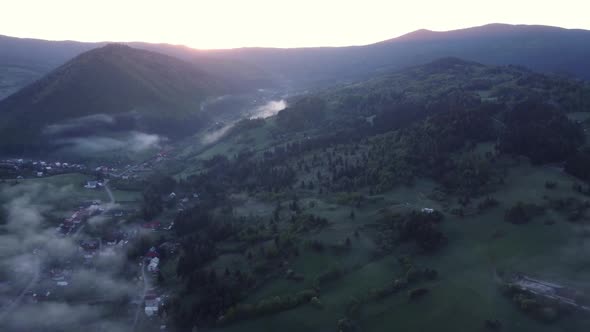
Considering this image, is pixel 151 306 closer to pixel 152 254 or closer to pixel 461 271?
pixel 152 254

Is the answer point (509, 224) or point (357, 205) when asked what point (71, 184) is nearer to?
point (357, 205)

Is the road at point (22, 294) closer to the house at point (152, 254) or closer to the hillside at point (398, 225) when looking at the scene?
the house at point (152, 254)

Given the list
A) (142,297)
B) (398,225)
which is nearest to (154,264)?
(142,297)

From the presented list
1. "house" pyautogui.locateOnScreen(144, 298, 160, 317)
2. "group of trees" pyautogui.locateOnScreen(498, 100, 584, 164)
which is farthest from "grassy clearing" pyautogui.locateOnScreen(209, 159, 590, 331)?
"house" pyautogui.locateOnScreen(144, 298, 160, 317)

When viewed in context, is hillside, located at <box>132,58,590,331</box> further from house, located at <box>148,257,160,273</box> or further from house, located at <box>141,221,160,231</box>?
house, located at <box>141,221,160,231</box>

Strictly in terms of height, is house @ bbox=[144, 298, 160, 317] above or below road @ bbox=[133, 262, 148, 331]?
above

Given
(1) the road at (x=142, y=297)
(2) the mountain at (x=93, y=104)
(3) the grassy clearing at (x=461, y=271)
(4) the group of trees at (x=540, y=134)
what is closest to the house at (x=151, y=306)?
(1) the road at (x=142, y=297)

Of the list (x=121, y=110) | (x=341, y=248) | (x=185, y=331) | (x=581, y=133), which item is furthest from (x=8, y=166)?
(x=581, y=133)

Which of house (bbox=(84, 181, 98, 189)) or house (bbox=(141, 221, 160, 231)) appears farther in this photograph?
house (bbox=(84, 181, 98, 189))
